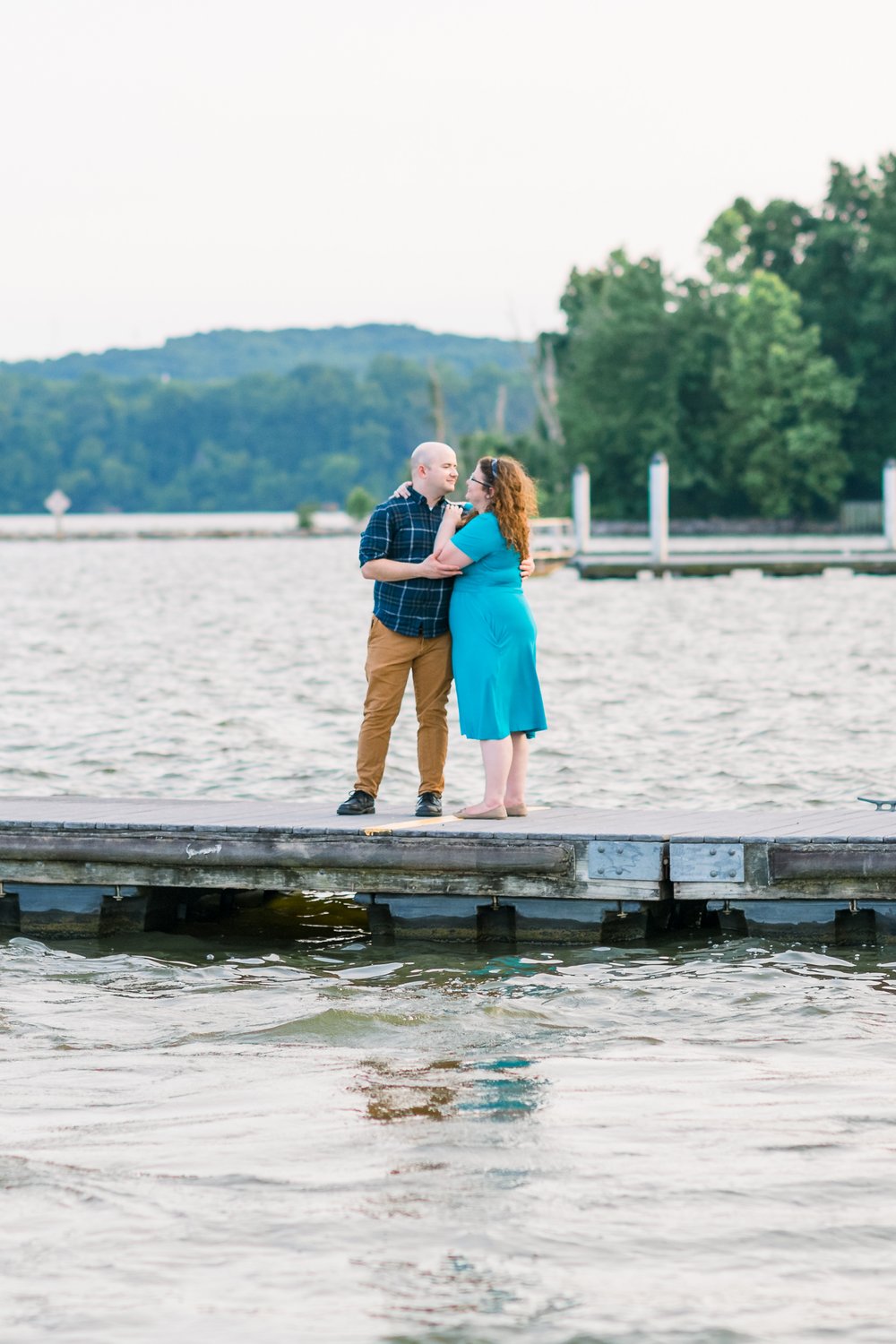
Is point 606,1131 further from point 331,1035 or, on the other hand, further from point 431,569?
point 431,569

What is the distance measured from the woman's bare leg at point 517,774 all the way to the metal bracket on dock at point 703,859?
0.92m

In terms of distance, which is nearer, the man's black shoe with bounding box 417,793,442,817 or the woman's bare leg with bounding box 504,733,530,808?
the woman's bare leg with bounding box 504,733,530,808

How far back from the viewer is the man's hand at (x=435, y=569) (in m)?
8.62

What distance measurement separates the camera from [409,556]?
8797mm

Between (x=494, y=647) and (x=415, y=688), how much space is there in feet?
1.43

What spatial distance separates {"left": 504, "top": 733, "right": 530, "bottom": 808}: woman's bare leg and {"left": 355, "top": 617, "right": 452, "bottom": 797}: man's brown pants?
0.36 metres

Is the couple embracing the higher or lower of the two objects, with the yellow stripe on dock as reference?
higher

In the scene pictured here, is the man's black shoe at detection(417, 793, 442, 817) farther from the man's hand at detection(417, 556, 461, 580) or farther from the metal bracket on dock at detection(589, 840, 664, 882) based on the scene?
the man's hand at detection(417, 556, 461, 580)

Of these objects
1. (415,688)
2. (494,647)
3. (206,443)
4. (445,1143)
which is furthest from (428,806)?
(206,443)

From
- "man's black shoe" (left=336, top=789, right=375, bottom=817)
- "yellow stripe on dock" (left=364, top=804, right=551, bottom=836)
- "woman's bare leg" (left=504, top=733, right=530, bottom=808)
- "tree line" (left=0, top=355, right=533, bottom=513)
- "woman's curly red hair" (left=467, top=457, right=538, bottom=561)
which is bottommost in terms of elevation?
"yellow stripe on dock" (left=364, top=804, right=551, bottom=836)

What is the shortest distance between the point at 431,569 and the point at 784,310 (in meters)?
63.7

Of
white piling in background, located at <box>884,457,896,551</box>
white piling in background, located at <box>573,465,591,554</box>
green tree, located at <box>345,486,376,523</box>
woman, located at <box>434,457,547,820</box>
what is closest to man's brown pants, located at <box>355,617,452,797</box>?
woman, located at <box>434,457,547,820</box>

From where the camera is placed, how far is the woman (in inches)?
337

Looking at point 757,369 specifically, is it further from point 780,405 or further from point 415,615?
point 415,615
